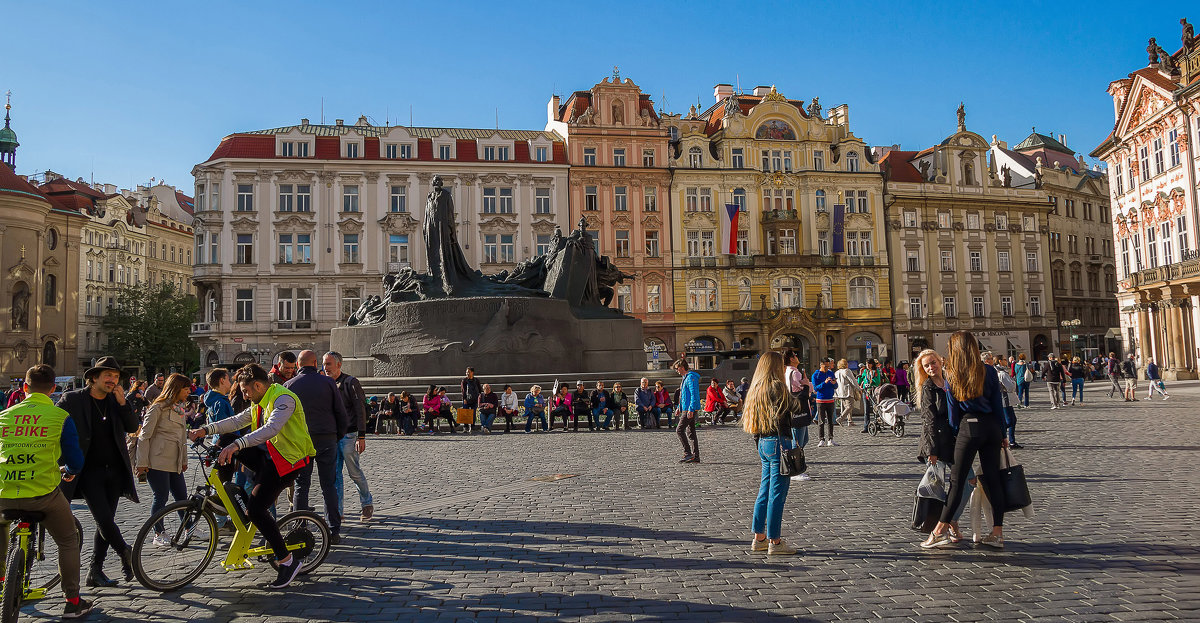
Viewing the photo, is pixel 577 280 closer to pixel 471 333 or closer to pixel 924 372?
pixel 471 333

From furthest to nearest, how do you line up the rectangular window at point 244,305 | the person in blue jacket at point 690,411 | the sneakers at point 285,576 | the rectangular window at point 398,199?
the rectangular window at point 398,199
the rectangular window at point 244,305
the person in blue jacket at point 690,411
the sneakers at point 285,576

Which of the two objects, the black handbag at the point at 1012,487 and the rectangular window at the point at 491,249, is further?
the rectangular window at the point at 491,249

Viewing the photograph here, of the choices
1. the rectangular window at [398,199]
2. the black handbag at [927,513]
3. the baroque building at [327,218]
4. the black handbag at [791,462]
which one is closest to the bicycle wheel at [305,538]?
the black handbag at [791,462]

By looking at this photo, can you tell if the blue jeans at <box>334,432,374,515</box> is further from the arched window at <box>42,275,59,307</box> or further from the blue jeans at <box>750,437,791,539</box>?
the arched window at <box>42,275,59,307</box>

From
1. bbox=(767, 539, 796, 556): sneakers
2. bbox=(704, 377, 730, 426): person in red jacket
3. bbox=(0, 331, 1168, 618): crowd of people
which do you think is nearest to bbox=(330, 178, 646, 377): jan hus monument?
bbox=(704, 377, 730, 426): person in red jacket

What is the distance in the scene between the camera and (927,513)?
20.3 ft

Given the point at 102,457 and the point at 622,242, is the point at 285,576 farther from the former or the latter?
the point at 622,242

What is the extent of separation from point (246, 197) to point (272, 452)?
4689 cm

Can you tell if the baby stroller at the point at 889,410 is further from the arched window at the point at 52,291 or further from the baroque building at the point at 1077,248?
the arched window at the point at 52,291

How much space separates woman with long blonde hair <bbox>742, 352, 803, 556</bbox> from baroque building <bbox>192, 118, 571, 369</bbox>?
4469 cm

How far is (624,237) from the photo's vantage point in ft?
172

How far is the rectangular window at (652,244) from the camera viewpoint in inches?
2072

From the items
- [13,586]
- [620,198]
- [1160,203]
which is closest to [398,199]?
[620,198]

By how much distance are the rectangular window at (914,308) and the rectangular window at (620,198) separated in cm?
1841
